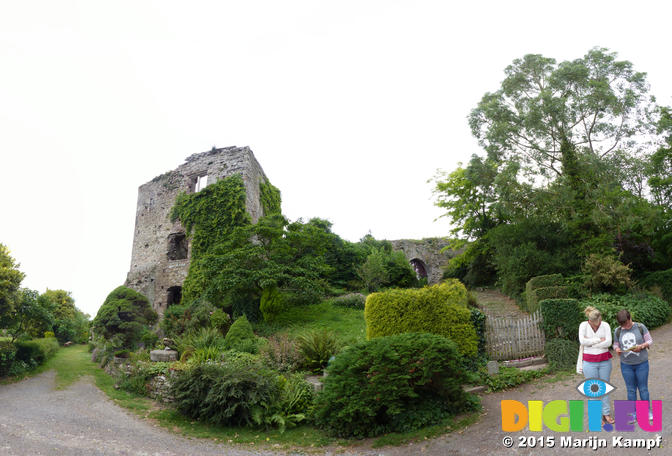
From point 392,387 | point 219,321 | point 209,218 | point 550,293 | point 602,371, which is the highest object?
point 209,218

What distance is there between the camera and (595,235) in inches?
560

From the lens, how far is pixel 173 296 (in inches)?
740

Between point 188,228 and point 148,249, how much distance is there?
3.12 meters

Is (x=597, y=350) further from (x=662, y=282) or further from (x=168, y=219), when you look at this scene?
(x=168, y=219)

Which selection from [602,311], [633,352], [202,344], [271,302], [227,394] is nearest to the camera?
[633,352]

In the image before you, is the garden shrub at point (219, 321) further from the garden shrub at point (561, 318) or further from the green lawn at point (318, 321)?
the garden shrub at point (561, 318)

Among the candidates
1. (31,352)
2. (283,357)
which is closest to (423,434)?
(283,357)

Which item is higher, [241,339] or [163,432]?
[241,339]

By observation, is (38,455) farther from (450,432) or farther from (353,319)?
(353,319)

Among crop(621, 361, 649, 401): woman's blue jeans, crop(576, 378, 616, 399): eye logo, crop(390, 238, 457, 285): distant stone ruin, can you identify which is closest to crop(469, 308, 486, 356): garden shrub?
crop(576, 378, 616, 399): eye logo

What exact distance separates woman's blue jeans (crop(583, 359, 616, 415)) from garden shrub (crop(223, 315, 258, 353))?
747 cm

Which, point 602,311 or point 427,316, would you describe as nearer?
point 427,316

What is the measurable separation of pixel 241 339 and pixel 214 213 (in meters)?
8.50

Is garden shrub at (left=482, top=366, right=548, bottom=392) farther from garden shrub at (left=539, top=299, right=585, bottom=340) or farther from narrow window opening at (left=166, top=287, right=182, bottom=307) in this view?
narrow window opening at (left=166, top=287, right=182, bottom=307)
